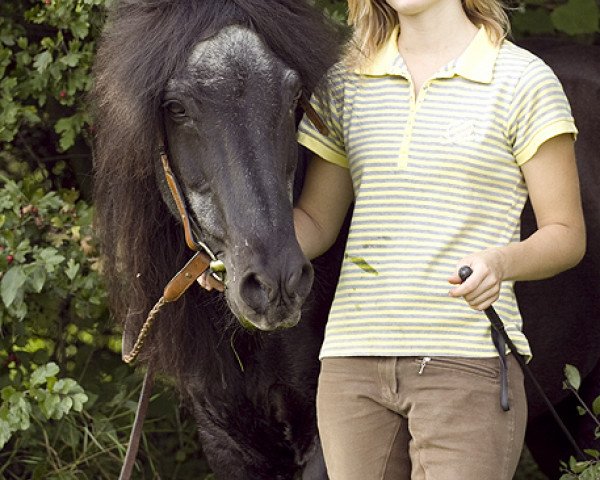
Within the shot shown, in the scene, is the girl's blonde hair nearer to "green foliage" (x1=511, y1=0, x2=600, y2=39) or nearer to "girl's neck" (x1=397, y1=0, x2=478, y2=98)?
"girl's neck" (x1=397, y1=0, x2=478, y2=98)

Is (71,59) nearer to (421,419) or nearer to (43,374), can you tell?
(43,374)

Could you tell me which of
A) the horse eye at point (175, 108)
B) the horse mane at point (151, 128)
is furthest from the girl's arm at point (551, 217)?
the horse eye at point (175, 108)

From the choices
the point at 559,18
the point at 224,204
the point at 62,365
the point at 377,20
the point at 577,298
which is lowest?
the point at 62,365

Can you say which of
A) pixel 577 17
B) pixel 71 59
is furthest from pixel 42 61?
pixel 577 17

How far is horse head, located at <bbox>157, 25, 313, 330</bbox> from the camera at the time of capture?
2.60 meters

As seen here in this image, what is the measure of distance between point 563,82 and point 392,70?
1.65 m

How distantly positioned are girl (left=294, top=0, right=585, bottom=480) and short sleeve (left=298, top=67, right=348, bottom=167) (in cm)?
14

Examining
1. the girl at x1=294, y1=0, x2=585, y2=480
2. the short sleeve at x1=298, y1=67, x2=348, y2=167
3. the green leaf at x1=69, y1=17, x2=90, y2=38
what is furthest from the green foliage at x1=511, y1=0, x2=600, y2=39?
the girl at x1=294, y1=0, x2=585, y2=480

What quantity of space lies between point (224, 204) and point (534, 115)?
2.40 feet

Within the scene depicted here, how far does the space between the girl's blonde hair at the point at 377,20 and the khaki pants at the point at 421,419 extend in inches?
30.7

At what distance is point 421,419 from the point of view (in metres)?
2.56

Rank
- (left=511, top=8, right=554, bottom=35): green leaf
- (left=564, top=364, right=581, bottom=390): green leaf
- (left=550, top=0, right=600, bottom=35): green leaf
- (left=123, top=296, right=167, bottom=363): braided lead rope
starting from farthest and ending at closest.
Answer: (left=511, top=8, right=554, bottom=35): green leaf
(left=550, top=0, right=600, bottom=35): green leaf
(left=564, top=364, right=581, bottom=390): green leaf
(left=123, top=296, right=167, bottom=363): braided lead rope

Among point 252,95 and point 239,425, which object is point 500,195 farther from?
point 239,425

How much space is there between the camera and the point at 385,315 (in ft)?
8.71
